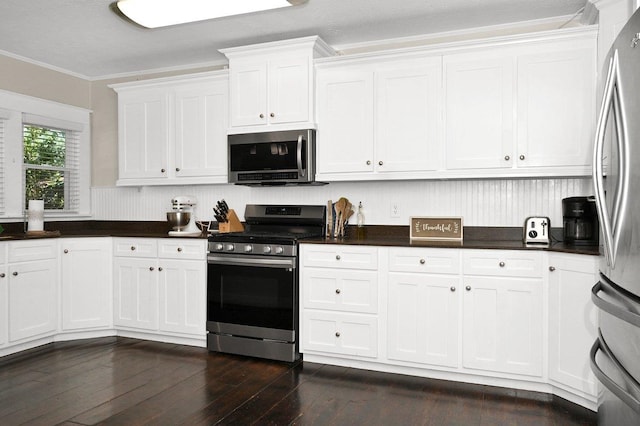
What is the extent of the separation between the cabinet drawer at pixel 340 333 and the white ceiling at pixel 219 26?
2128mm

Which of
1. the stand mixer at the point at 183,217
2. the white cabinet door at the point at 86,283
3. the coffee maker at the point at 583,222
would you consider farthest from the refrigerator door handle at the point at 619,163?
the white cabinet door at the point at 86,283

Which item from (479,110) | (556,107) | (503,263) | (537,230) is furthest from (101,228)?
(556,107)

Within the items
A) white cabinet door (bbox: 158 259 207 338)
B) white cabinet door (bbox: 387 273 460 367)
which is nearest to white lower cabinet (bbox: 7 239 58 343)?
white cabinet door (bbox: 158 259 207 338)

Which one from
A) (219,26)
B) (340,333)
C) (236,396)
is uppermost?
(219,26)

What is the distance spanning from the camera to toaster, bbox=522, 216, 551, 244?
3459 mm

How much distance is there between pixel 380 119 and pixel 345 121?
10.9 inches

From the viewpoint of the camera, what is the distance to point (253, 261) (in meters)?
3.88

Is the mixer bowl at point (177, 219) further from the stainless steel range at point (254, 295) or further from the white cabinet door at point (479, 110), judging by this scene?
the white cabinet door at point (479, 110)

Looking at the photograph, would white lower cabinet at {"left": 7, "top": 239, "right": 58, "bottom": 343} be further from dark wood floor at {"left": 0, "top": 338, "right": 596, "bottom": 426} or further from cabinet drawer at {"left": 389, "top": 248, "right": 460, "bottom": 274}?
cabinet drawer at {"left": 389, "top": 248, "right": 460, "bottom": 274}

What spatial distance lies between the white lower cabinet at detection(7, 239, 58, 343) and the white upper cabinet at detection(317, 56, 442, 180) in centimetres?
235

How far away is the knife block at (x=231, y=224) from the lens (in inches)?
172

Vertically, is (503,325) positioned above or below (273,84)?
below

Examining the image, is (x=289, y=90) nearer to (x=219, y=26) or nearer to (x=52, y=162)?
(x=219, y=26)

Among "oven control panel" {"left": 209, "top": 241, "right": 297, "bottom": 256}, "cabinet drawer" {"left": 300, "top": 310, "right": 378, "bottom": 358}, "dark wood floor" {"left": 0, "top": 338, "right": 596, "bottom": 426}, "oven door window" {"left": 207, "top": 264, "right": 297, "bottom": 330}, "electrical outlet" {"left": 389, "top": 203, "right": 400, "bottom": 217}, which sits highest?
"electrical outlet" {"left": 389, "top": 203, "right": 400, "bottom": 217}
